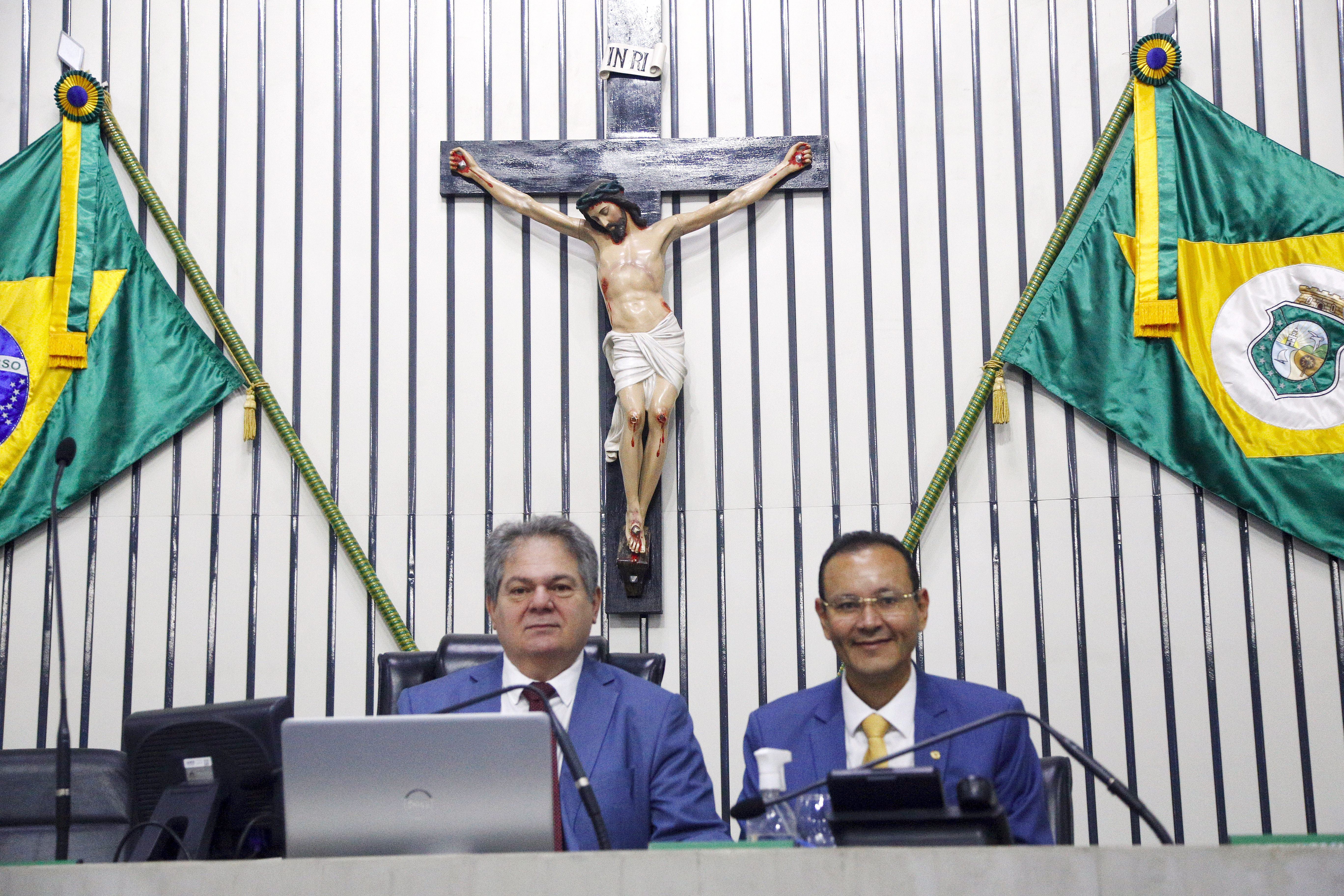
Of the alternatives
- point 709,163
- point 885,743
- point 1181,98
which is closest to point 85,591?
point 709,163

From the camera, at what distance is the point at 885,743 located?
2.21 metres

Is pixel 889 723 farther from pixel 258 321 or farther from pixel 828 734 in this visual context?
pixel 258 321

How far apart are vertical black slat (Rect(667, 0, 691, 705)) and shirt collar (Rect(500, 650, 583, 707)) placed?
1.42m

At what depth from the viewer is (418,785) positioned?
4.83ft

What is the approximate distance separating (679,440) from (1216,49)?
7.41 feet

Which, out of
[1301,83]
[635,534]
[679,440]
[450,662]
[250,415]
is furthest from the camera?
[1301,83]

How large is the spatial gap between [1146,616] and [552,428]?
6.49 ft

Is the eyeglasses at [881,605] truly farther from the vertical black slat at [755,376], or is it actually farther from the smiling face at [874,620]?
the vertical black slat at [755,376]

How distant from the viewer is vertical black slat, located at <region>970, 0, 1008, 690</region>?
3.87m

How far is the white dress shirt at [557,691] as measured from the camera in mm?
2250

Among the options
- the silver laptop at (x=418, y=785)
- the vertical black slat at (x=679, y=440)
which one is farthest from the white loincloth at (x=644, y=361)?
the silver laptop at (x=418, y=785)

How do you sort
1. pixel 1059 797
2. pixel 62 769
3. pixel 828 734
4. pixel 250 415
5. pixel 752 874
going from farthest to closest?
pixel 250 415
pixel 1059 797
pixel 828 734
pixel 62 769
pixel 752 874

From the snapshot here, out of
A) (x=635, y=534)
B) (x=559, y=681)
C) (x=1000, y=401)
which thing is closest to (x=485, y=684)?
(x=559, y=681)

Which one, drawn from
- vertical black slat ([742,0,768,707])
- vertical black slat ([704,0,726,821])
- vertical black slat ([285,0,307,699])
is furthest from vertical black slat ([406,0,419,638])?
A: vertical black slat ([742,0,768,707])
